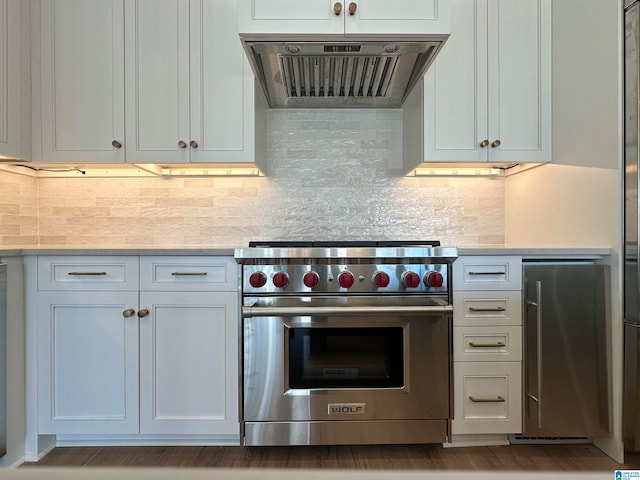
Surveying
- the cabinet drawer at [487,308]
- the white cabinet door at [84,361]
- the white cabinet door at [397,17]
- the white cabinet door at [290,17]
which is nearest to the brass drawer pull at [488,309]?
the cabinet drawer at [487,308]

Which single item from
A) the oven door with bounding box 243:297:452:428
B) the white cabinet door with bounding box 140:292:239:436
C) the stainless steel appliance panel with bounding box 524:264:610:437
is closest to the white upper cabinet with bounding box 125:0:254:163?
the white cabinet door with bounding box 140:292:239:436

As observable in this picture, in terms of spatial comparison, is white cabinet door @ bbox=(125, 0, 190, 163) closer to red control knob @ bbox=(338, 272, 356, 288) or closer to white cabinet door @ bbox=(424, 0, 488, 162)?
red control knob @ bbox=(338, 272, 356, 288)

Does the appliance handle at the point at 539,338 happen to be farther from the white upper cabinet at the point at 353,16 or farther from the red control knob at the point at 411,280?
the white upper cabinet at the point at 353,16

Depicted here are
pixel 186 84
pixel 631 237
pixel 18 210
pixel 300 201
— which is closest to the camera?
pixel 631 237

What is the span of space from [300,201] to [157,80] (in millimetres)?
983

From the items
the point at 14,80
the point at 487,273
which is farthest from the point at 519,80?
the point at 14,80

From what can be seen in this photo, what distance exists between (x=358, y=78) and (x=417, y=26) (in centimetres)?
42

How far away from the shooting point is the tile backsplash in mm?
2250

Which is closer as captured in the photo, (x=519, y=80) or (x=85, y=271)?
(x=85, y=271)

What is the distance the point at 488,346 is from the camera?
1683 millimetres

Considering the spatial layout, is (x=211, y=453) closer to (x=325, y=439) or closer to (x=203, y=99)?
(x=325, y=439)

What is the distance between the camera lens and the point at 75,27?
6.11ft

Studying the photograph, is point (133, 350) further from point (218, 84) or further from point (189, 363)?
point (218, 84)

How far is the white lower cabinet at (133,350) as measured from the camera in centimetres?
166
